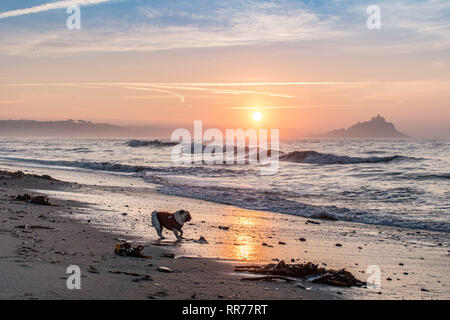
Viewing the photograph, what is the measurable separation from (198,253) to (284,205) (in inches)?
307

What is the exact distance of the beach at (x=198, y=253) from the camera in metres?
4.85

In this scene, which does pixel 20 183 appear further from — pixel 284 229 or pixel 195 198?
pixel 284 229

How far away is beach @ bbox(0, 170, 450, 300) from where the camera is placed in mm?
4848

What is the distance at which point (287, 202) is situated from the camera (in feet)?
49.8

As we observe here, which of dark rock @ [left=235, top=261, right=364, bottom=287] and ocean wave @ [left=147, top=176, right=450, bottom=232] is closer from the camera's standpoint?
dark rock @ [left=235, top=261, right=364, bottom=287]

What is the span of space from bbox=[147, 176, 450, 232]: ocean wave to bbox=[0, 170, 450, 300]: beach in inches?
29.2

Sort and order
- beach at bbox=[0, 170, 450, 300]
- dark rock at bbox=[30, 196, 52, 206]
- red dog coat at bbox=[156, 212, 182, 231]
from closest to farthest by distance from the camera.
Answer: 1. beach at bbox=[0, 170, 450, 300]
2. red dog coat at bbox=[156, 212, 182, 231]
3. dark rock at bbox=[30, 196, 52, 206]

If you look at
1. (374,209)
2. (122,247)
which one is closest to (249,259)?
(122,247)

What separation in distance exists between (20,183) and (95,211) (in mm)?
6870

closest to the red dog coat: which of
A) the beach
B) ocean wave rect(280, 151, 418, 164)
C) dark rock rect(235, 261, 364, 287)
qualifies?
the beach

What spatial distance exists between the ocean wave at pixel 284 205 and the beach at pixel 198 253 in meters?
0.74

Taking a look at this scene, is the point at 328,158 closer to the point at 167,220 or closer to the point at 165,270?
the point at 167,220

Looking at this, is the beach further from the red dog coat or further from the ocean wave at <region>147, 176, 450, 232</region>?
the ocean wave at <region>147, 176, 450, 232</region>

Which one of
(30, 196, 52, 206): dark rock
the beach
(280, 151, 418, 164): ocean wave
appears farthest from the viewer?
(280, 151, 418, 164): ocean wave
